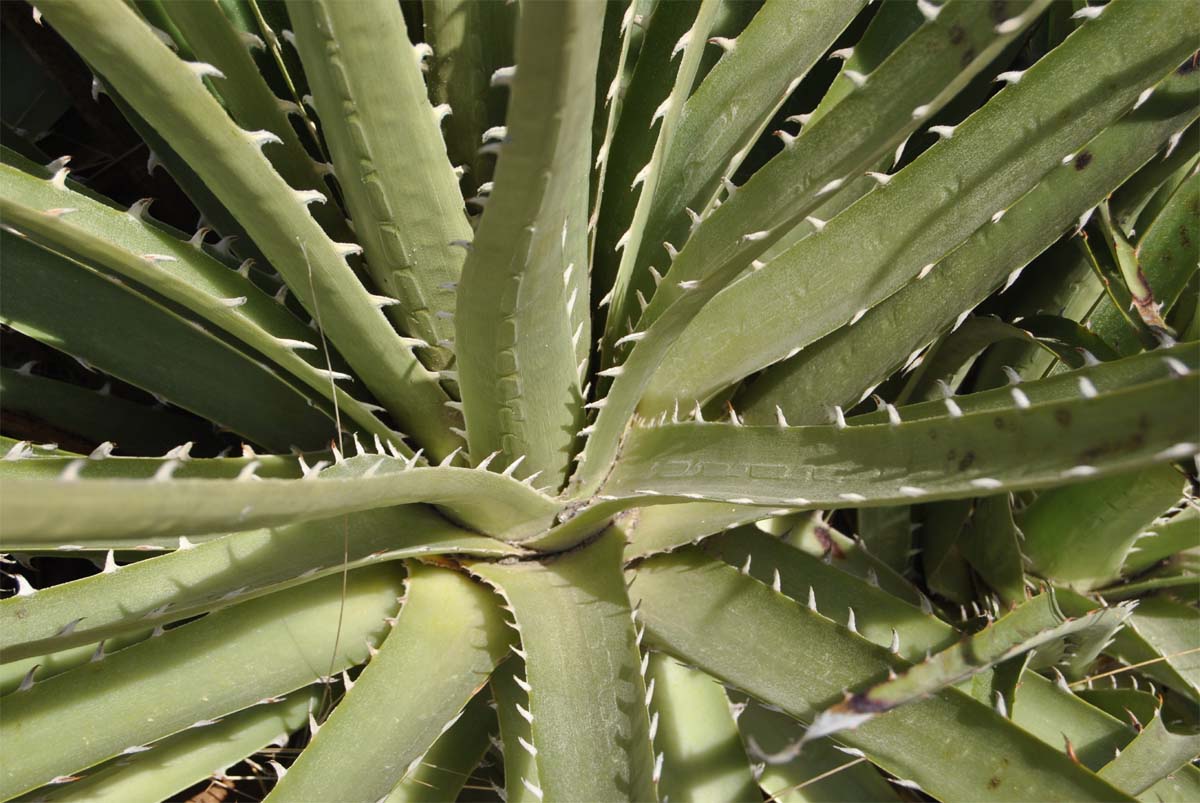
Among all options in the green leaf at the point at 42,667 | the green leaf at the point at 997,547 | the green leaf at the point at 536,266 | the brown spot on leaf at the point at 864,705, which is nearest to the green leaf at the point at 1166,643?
the green leaf at the point at 997,547

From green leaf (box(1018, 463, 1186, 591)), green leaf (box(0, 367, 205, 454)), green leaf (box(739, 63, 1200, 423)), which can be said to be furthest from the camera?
green leaf (box(0, 367, 205, 454))

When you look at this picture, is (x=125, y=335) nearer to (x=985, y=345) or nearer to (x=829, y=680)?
(x=829, y=680)

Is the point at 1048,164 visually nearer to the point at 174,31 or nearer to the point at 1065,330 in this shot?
the point at 1065,330

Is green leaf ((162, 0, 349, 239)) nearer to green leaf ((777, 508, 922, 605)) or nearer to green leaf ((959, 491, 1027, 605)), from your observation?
green leaf ((777, 508, 922, 605))

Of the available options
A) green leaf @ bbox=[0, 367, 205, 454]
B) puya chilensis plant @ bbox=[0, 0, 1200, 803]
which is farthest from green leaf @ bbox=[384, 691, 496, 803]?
green leaf @ bbox=[0, 367, 205, 454]

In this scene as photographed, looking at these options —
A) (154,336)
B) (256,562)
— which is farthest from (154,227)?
(256,562)

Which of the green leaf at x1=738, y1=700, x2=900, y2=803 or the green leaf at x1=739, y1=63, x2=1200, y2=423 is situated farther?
the green leaf at x1=738, y1=700, x2=900, y2=803
